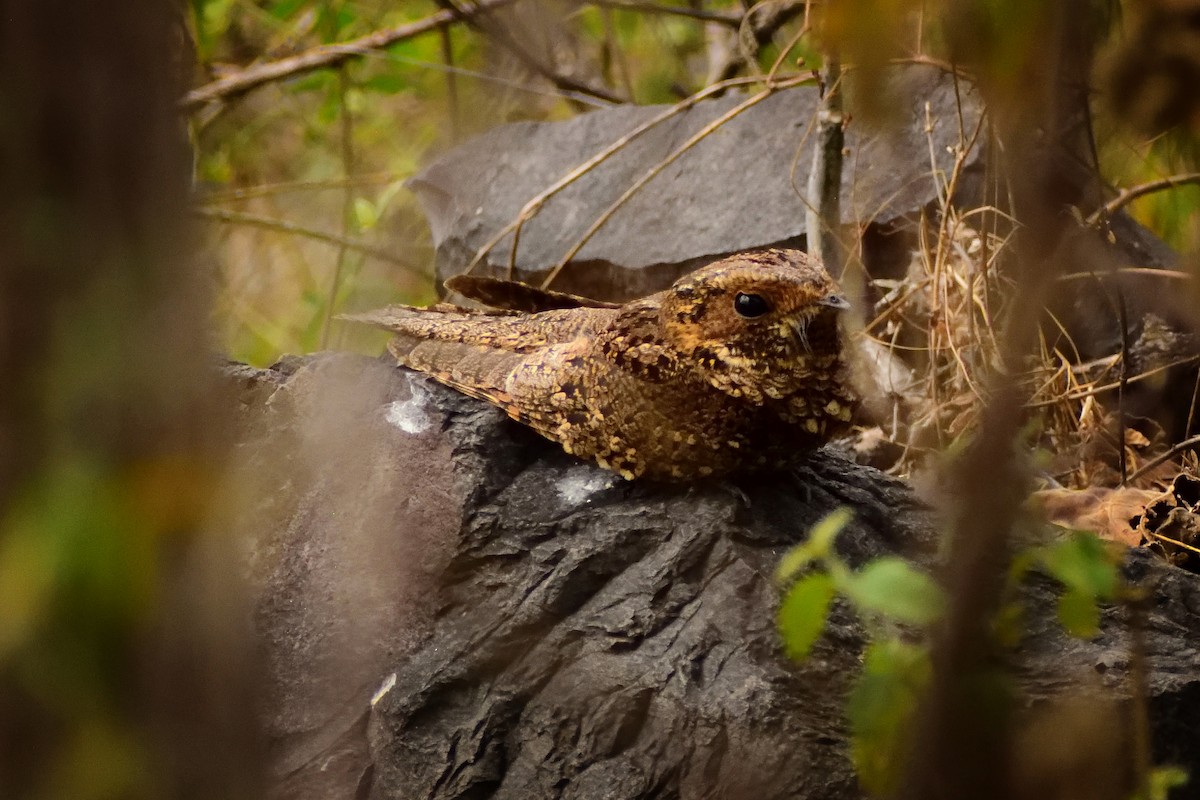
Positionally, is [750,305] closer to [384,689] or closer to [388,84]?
[384,689]

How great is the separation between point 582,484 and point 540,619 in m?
0.29

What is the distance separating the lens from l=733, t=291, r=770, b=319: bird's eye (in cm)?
179

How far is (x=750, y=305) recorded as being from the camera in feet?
5.87

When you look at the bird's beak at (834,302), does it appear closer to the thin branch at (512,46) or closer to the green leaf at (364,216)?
the thin branch at (512,46)

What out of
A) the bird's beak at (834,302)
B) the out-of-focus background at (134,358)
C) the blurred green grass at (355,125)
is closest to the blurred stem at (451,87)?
the blurred green grass at (355,125)

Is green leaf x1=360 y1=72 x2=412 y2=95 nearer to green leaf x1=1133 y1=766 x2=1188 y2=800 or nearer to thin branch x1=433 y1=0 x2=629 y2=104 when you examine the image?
thin branch x1=433 y1=0 x2=629 y2=104

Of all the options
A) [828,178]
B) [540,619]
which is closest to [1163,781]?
[540,619]

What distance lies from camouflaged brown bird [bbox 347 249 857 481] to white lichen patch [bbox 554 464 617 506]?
0.09ft

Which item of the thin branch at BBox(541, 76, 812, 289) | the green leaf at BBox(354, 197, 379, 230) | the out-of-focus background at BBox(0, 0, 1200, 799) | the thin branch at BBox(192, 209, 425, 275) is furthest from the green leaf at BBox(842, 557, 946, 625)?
the green leaf at BBox(354, 197, 379, 230)

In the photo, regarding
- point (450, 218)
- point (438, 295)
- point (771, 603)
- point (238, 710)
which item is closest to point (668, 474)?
point (771, 603)

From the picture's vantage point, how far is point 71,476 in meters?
0.63

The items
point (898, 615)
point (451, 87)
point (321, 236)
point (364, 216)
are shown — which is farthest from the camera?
point (364, 216)

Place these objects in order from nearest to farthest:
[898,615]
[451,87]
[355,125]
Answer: [898,615] → [451,87] → [355,125]

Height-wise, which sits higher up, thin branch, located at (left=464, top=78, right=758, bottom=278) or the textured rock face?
thin branch, located at (left=464, top=78, right=758, bottom=278)
